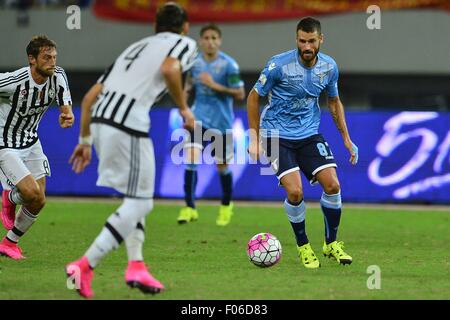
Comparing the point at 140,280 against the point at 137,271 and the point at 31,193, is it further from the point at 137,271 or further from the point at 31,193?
the point at 31,193

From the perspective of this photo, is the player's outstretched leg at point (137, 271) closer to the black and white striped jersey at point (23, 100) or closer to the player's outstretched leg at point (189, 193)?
the black and white striped jersey at point (23, 100)

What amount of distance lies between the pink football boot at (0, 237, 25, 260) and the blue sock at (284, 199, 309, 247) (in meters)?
2.61

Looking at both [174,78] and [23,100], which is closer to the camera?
[174,78]

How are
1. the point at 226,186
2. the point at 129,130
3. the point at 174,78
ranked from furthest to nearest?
the point at 226,186
the point at 129,130
the point at 174,78

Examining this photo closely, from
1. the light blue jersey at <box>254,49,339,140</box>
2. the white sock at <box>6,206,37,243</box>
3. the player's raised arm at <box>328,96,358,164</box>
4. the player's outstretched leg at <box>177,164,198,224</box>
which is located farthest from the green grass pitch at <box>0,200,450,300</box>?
the light blue jersey at <box>254,49,339,140</box>

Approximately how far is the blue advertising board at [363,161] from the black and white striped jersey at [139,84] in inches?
343

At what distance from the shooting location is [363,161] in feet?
53.0

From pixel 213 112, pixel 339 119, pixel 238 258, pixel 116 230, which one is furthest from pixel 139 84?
pixel 213 112

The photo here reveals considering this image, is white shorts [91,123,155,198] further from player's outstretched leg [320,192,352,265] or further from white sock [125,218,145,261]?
player's outstretched leg [320,192,352,265]

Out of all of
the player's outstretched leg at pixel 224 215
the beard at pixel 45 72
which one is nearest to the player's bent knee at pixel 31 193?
the beard at pixel 45 72

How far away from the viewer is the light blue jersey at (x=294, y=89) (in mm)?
9211

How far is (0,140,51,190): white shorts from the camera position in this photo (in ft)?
30.6

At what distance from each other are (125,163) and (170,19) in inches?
44.2

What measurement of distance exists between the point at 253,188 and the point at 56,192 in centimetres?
335
